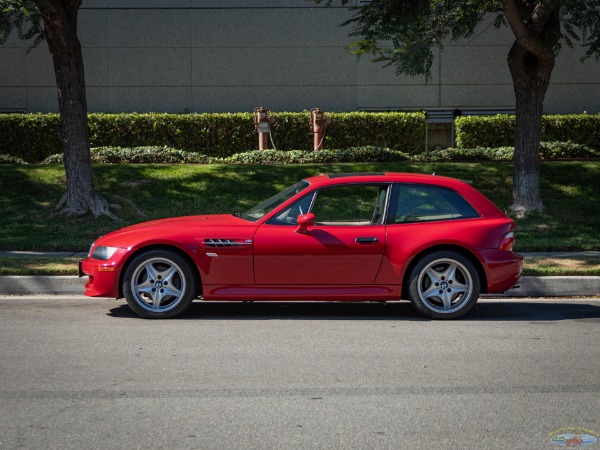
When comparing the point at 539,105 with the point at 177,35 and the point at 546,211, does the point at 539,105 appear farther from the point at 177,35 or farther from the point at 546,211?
the point at 177,35

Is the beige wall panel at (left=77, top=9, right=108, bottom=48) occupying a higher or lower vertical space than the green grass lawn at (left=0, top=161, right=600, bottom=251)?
higher

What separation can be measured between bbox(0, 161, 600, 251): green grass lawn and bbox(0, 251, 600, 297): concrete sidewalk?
8.91 ft

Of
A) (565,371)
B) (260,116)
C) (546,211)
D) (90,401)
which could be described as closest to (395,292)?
(565,371)

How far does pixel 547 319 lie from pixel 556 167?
929 cm

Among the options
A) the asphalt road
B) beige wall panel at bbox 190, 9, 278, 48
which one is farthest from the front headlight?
beige wall panel at bbox 190, 9, 278, 48

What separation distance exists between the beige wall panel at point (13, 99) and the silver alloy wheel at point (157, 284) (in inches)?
598

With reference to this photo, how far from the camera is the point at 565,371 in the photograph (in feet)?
21.9

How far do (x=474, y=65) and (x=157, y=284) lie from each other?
1624 cm

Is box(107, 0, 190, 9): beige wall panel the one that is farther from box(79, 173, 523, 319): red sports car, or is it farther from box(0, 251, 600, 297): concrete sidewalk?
box(79, 173, 523, 319): red sports car

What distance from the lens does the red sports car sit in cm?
862

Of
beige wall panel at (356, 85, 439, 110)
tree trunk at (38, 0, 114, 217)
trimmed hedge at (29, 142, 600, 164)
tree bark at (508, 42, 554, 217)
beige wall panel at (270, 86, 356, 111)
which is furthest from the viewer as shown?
beige wall panel at (356, 85, 439, 110)

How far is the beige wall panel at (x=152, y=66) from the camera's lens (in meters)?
22.6

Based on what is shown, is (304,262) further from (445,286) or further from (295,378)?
(295,378)

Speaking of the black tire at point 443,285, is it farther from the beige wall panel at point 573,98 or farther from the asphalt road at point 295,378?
the beige wall panel at point 573,98
